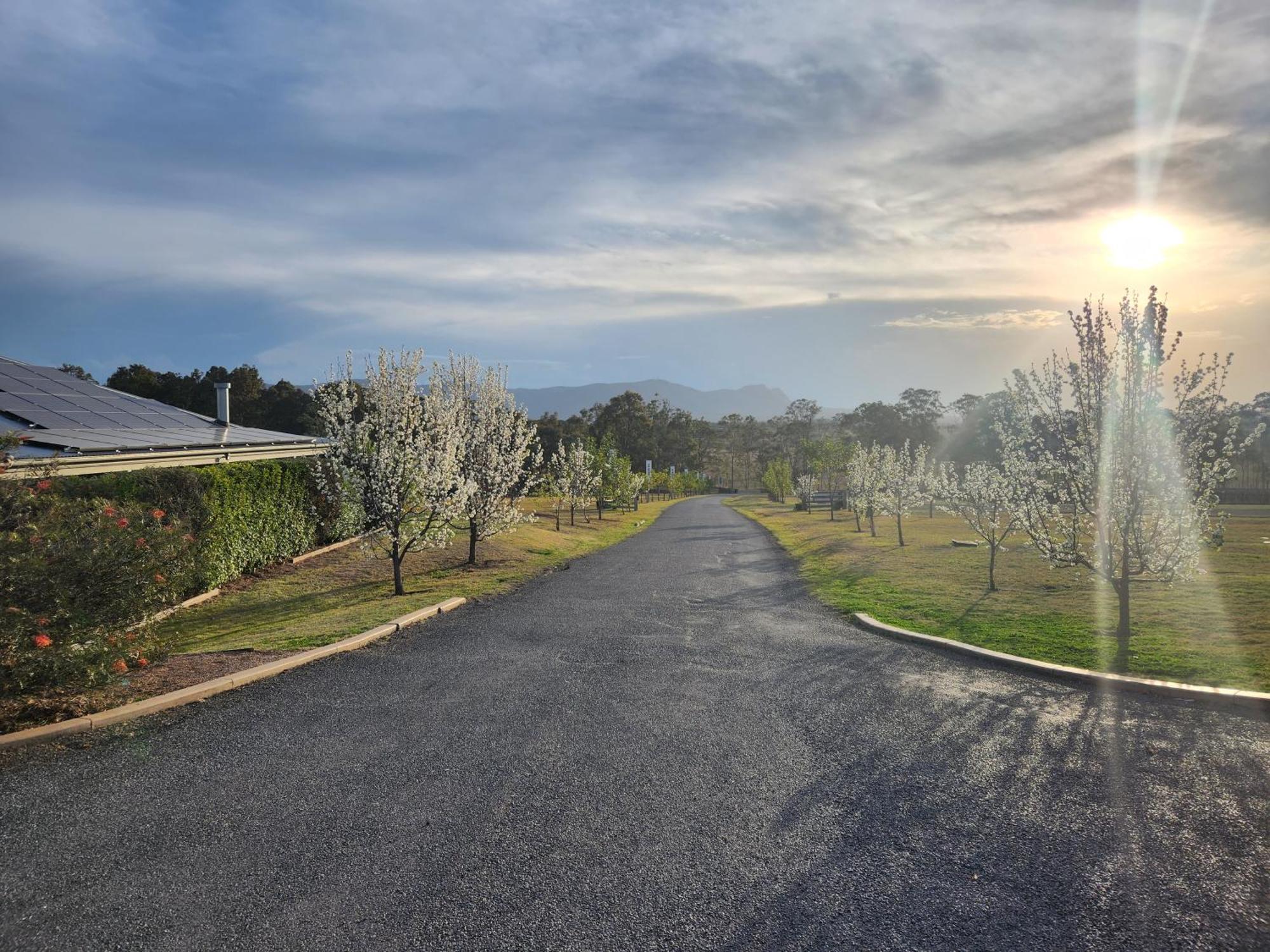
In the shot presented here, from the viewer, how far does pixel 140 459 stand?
49.4 feet

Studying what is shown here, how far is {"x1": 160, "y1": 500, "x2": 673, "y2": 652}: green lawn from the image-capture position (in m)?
10.8

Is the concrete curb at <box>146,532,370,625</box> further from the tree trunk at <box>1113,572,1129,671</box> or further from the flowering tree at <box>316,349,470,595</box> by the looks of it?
the tree trunk at <box>1113,572,1129,671</box>

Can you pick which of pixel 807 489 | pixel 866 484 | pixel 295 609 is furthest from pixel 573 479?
pixel 807 489

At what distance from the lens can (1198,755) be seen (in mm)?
6109

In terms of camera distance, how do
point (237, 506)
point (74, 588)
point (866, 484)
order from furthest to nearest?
point (866, 484) < point (237, 506) < point (74, 588)

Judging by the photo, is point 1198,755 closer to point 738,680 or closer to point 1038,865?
point 1038,865

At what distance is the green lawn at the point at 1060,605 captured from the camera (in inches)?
362

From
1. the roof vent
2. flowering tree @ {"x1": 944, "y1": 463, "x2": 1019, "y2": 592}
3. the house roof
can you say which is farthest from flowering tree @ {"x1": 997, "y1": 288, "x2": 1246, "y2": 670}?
the roof vent

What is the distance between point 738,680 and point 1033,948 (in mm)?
4698

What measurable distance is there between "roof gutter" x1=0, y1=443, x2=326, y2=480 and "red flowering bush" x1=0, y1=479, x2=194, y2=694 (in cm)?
141

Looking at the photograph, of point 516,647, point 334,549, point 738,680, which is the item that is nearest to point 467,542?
point 334,549

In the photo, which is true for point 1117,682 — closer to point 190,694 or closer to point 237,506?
point 190,694

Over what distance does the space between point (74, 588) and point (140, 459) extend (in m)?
9.27

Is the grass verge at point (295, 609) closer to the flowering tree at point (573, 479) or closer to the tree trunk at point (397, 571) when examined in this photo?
the tree trunk at point (397, 571)
